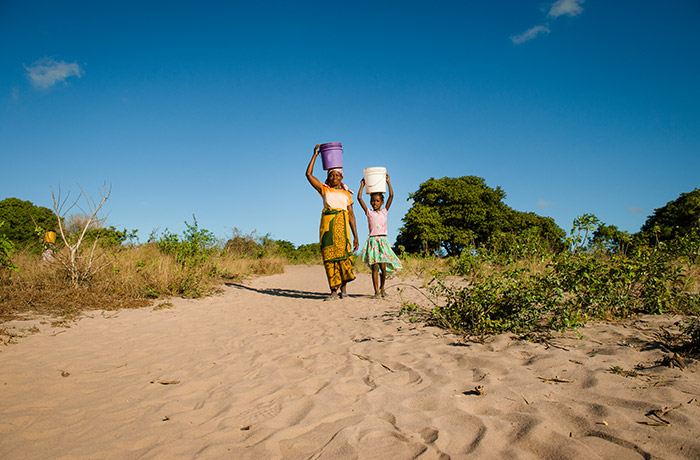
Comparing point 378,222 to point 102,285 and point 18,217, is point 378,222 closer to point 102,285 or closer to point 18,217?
point 102,285

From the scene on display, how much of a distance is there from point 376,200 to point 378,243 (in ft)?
2.85

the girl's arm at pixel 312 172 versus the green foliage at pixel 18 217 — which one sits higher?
the green foliage at pixel 18 217

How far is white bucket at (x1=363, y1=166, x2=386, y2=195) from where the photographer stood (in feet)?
23.0

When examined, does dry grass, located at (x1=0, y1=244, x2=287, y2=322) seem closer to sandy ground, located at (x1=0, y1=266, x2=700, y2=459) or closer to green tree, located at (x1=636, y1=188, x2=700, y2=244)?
sandy ground, located at (x1=0, y1=266, x2=700, y2=459)

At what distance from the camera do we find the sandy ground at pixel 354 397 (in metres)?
1.72

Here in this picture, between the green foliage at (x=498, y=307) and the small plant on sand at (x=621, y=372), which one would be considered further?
the green foliage at (x=498, y=307)

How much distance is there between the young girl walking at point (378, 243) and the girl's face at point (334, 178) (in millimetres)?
537

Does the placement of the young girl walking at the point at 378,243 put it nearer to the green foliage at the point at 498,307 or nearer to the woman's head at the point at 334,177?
the woman's head at the point at 334,177

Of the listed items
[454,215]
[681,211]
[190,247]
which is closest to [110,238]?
[190,247]

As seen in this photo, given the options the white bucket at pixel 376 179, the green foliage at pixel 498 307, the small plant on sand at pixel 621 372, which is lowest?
the small plant on sand at pixel 621 372

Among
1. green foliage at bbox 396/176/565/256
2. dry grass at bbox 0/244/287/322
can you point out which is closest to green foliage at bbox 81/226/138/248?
dry grass at bbox 0/244/287/322

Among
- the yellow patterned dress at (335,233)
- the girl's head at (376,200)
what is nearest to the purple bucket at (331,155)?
the yellow patterned dress at (335,233)

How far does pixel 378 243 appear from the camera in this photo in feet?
→ 23.2

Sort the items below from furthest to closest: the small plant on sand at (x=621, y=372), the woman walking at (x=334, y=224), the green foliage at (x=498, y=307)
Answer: the woman walking at (x=334, y=224) → the green foliage at (x=498, y=307) → the small plant on sand at (x=621, y=372)
